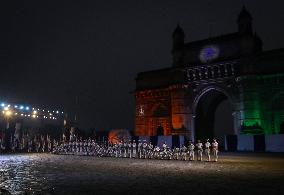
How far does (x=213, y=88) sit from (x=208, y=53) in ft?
13.8

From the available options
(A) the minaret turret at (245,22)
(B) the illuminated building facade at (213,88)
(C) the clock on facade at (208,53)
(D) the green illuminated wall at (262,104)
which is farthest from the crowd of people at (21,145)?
(A) the minaret turret at (245,22)

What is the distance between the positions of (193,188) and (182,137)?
25835mm

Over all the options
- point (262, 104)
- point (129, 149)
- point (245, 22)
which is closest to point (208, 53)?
point (245, 22)

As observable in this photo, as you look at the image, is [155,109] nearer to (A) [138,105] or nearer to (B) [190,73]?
(A) [138,105]

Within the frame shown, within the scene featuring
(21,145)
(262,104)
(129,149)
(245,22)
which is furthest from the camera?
(21,145)

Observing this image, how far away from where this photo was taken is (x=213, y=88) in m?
36.4

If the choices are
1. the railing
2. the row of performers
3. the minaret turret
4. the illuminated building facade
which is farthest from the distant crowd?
the minaret turret

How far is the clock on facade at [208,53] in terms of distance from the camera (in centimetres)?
3652

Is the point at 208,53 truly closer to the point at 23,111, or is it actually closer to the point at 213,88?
the point at 213,88

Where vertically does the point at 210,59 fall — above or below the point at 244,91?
above

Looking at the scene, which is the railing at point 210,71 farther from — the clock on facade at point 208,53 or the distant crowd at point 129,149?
the distant crowd at point 129,149

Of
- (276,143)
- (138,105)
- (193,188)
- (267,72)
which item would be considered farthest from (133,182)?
(138,105)

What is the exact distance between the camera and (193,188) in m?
8.66

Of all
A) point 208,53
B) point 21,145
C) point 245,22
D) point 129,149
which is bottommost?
point 129,149
